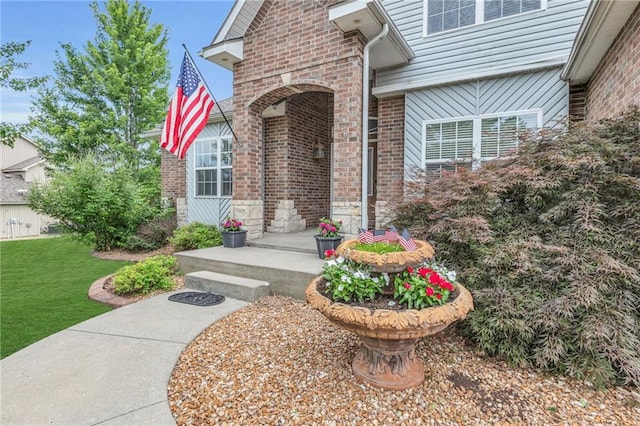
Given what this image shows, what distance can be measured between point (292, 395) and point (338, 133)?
4.17 meters

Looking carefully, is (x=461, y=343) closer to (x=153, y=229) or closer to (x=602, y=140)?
(x=602, y=140)

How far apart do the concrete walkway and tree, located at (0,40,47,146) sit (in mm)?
6045

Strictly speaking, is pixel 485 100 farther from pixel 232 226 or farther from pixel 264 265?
pixel 232 226

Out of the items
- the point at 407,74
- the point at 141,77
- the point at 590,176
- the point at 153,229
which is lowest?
the point at 153,229

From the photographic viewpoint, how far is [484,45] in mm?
5773

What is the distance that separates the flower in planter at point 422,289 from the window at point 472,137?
3693mm

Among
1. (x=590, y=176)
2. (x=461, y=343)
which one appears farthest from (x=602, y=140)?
(x=461, y=343)

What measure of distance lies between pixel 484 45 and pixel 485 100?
111 centimetres

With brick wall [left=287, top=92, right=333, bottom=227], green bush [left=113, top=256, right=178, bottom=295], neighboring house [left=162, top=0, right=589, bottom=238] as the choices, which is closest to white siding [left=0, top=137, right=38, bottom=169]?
brick wall [left=287, top=92, right=333, bottom=227]

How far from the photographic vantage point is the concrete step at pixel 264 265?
13.7 ft

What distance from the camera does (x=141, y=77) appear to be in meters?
16.2

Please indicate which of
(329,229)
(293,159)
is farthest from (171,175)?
(329,229)

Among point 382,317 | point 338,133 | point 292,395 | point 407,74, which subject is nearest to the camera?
point 382,317

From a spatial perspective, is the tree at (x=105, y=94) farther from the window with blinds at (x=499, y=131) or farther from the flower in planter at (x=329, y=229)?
the window with blinds at (x=499, y=131)
